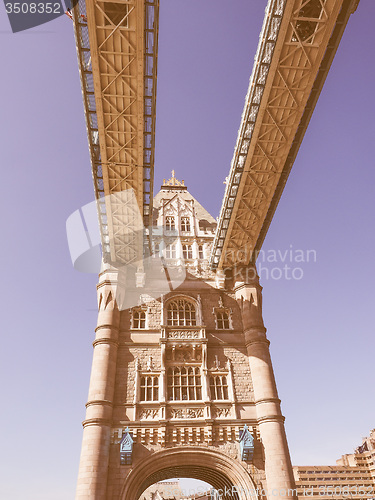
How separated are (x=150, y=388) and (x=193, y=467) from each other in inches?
243

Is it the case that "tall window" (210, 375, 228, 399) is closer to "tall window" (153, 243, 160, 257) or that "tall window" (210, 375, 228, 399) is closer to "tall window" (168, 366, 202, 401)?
"tall window" (168, 366, 202, 401)

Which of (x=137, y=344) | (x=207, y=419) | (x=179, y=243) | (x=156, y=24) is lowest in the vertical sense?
(x=207, y=419)

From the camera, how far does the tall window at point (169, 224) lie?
131 feet

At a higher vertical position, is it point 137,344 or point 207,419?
point 137,344

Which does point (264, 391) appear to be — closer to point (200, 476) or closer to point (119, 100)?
point (200, 476)

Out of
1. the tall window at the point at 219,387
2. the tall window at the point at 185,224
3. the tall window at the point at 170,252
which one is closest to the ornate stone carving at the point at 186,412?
the tall window at the point at 219,387

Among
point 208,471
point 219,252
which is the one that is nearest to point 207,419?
point 208,471

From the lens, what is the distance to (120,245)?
107 ft

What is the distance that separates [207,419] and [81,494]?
9117 mm

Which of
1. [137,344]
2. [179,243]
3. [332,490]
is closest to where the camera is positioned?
[137,344]

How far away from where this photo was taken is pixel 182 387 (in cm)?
2869

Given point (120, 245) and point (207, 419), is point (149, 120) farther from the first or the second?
point (207, 419)

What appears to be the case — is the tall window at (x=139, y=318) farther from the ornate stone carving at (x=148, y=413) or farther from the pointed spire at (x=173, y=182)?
the pointed spire at (x=173, y=182)

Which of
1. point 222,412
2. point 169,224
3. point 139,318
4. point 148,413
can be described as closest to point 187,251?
point 169,224
